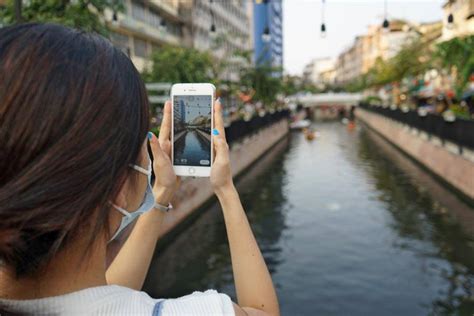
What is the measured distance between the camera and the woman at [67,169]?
0.97 meters

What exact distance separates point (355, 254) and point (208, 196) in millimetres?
6779

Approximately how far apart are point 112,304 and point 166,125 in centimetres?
86

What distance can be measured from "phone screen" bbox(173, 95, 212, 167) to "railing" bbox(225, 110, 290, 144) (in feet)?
56.8

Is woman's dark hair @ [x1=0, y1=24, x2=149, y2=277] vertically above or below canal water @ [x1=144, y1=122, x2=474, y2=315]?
above

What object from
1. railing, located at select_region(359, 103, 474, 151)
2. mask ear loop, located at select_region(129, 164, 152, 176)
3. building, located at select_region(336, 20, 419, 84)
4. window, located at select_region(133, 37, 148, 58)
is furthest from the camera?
building, located at select_region(336, 20, 419, 84)

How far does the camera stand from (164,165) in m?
1.65

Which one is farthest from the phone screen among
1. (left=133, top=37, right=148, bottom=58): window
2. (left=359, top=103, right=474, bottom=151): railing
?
(left=133, top=37, right=148, bottom=58): window

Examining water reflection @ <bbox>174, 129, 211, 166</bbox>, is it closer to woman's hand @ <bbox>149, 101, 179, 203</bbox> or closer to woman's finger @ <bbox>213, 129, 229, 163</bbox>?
woman's hand @ <bbox>149, 101, 179, 203</bbox>

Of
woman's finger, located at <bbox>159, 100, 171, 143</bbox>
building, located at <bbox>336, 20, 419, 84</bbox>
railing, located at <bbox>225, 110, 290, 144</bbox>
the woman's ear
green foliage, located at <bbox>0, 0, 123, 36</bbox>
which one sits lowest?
railing, located at <bbox>225, 110, 290, 144</bbox>

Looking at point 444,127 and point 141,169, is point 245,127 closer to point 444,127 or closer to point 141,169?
point 444,127

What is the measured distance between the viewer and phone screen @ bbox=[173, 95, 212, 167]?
6.33 ft

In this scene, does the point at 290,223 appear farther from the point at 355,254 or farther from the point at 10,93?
the point at 10,93

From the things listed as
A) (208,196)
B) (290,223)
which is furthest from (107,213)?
(208,196)

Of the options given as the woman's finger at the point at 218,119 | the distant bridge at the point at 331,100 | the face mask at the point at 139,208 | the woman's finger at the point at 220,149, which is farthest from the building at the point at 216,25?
the face mask at the point at 139,208
